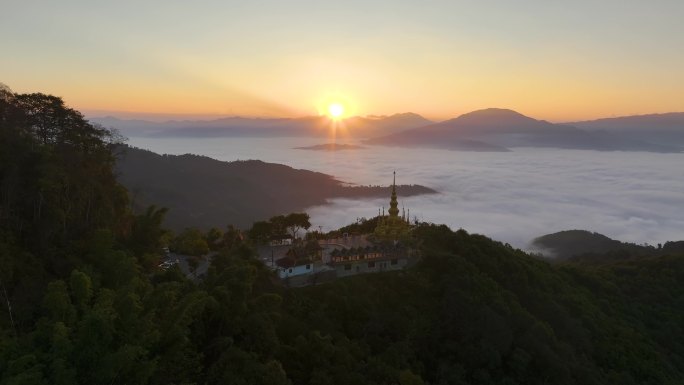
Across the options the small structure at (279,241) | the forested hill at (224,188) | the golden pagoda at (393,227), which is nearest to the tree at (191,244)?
the small structure at (279,241)

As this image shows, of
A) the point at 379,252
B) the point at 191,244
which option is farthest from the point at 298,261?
the point at 191,244

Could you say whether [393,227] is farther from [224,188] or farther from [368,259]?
[224,188]

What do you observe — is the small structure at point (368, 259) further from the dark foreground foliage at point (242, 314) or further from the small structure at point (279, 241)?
the small structure at point (279, 241)

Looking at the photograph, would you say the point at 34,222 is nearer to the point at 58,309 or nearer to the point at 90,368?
the point at 58,309

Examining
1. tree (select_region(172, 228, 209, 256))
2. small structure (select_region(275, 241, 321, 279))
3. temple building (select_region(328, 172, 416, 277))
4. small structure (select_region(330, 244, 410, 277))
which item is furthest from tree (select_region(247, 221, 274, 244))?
small structure (select_region(330, 244, 410, 277))

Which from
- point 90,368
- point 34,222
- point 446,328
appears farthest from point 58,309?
point 446,328

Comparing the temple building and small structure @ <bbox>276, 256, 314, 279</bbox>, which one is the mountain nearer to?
the temple building
